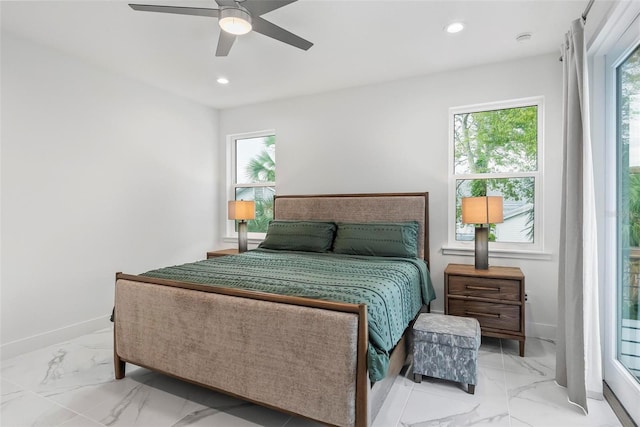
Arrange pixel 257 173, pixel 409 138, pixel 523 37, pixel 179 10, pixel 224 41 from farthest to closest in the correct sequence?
pixel 257 173 < pixel 409 138 < pixel 523 37 < pixel 224 41 < pixel 179 10

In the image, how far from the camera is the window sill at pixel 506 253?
3096 mm

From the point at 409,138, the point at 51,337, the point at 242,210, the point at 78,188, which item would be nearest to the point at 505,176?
the point at 409,138

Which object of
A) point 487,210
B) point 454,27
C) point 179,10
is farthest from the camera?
point 487,210

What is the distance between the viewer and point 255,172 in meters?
4.71

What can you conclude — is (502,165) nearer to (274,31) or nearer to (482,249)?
(482,249)

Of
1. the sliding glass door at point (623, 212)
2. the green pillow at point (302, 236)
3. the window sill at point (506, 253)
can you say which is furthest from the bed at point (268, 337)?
the sliding glass door at point (623, 212)

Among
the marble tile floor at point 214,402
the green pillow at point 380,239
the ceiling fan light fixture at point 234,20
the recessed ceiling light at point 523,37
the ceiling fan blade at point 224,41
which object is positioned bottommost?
the marble tile floor at point 214,402

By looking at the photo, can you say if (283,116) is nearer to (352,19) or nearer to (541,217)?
(352,19)

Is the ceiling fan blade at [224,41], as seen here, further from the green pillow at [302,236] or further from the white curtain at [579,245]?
the white curtain at [579,245]

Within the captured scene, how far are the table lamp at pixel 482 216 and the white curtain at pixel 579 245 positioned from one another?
0.72 m

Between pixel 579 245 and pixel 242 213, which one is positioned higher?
Result: pixel 242 213

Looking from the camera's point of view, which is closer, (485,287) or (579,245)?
(579,245)

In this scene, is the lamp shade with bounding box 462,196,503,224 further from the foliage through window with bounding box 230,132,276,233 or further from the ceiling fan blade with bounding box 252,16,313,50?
the foliage through window with bounding box 230,132,276,233

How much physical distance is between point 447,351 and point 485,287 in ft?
2.83
